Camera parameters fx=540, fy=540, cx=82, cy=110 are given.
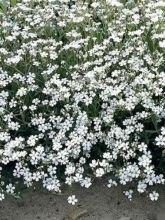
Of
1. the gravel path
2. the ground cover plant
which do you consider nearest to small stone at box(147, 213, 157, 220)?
the gravel path

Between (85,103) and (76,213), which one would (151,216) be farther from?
(85,103)

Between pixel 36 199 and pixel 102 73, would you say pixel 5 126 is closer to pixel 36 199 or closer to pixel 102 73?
pixel 36 199

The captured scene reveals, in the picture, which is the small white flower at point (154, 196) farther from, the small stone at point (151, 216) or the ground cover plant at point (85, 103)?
the small stone at point (151, 216)

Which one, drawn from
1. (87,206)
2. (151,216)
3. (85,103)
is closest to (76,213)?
(87,206)

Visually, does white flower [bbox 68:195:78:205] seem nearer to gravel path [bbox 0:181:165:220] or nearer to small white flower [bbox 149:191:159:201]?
gravel path [bbox 0:181:165:220]

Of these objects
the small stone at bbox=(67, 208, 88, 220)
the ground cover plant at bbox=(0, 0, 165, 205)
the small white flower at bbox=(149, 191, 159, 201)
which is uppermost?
the ground cover plant at bbox=(0, 0, 165, 205)

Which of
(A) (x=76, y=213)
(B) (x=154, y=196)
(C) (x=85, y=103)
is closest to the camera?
(B) (x=154, y=196)

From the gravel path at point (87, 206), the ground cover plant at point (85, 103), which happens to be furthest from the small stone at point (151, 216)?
the ground cover plant at point (85, 103)

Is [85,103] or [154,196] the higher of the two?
[85,103]
